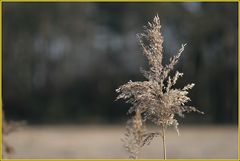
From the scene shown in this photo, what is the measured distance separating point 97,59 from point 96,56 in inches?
8.2

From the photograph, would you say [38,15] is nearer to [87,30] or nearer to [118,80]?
[87,30]

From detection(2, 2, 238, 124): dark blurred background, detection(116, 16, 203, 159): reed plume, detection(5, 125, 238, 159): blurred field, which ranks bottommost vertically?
detection(5, 125, 238, 159): blurred field

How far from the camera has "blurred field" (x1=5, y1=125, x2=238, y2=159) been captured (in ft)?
59.1

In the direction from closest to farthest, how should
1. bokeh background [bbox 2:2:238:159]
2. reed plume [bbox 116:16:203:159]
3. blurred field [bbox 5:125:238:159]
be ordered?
1. reed plume [bbox 116:16:203:159]
2. blurred field [bbox 5:125:238:159]
3. bokeh background [bbox 2:2:238:159]

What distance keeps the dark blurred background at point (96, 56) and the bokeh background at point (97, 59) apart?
5cm

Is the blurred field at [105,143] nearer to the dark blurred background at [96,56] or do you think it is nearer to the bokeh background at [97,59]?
the bokeh background at [97,59]

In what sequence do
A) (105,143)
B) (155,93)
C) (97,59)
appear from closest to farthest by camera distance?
(155,93)
(105,143)
(97,59)

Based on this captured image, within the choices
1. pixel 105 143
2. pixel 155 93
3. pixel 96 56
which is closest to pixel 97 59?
pixel 96 56

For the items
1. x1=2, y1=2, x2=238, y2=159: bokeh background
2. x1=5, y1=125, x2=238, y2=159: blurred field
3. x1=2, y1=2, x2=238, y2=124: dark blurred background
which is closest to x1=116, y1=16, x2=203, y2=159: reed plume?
x1=5, y1=125, x2=238, y2=159: blurred field

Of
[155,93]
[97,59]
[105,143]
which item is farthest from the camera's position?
[97,59]

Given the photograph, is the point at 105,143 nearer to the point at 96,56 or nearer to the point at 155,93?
the point at 96,56

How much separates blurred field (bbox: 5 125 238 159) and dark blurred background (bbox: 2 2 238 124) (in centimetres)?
342

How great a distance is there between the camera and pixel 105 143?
23719mm

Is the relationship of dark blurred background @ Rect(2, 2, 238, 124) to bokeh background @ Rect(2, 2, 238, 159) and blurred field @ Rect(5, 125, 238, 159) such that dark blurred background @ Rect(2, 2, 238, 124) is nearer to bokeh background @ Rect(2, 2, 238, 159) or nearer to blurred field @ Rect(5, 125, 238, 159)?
bokeh background @ Rect(2, 2, 238, 159)
